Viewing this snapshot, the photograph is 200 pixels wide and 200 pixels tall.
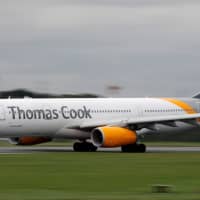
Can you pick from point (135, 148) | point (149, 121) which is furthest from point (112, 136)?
point (149, 121)

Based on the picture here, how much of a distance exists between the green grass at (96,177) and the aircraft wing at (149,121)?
27.4ft

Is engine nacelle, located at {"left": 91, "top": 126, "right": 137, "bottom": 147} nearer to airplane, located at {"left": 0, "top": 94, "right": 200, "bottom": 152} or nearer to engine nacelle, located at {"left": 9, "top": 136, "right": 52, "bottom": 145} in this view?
airplane, located at {"left": 0, "top": 94, "right": 200, "bottom": 152}

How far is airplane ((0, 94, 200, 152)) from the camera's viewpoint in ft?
167

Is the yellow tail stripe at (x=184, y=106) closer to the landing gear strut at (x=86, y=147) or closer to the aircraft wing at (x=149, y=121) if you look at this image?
the aircraft wing at (x=149, y=121)

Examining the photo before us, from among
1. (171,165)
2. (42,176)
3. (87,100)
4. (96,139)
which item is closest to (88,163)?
(171,165)

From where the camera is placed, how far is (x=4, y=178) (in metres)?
29.5

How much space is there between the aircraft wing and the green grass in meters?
8.34

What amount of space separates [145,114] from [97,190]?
1168 inches

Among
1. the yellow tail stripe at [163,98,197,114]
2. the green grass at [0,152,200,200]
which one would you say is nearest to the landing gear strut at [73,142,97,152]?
the yellow tail stripe at [163,98,197,114]

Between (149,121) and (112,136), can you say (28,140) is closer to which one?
(112,136)

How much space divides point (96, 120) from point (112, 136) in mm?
3927

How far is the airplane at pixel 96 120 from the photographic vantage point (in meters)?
51.0

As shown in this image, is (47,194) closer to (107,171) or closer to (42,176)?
(42,176)

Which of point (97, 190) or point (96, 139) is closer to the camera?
point (97, 190)
